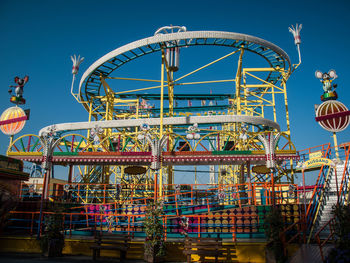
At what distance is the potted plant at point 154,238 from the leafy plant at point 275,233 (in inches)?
140

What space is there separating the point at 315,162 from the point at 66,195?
14.4 m

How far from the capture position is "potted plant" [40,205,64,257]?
9.87 m

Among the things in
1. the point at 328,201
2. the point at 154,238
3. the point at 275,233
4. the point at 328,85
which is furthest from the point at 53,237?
the point at 328,85

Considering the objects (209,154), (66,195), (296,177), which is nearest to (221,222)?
(209,154)

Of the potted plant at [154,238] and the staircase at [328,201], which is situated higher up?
the staircase at [328,201]

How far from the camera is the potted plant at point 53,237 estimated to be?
987 cm

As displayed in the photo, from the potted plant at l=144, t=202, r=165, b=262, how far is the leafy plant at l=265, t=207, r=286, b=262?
11.6 ft

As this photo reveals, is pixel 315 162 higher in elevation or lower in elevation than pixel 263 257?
higher

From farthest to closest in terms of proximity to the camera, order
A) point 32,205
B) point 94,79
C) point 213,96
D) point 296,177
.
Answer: point 213,96 → point 94,79 → point 296,177 → point 32,205

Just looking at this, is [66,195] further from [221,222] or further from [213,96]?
[213,96]

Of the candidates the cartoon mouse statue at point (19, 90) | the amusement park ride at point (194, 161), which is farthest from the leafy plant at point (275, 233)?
the cartoon mouse statue at point (19, 90)

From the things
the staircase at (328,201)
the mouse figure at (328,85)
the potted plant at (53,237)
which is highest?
the mouse figure at (328,85)

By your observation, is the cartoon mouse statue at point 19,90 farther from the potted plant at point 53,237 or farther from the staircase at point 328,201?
the staircase at point 328,201

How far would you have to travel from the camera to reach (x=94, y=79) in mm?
23781
